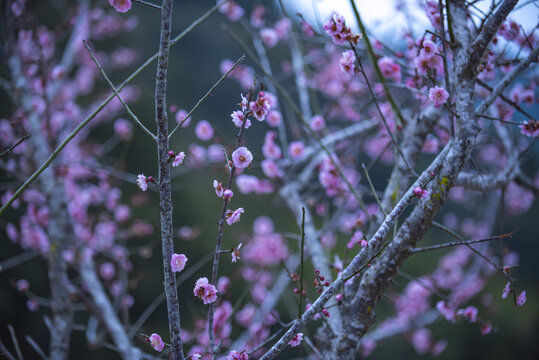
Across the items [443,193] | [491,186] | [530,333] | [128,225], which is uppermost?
[443,193]

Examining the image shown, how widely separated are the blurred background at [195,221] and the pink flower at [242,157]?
161cm

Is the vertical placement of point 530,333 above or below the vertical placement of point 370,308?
below

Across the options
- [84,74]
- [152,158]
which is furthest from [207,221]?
[84,74]

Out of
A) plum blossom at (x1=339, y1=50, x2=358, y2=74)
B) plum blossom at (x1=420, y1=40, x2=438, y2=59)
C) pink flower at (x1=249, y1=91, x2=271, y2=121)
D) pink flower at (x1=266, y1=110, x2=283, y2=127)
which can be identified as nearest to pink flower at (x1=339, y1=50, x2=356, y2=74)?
plum blossom at (x1=339, y1=50, x2=358, y2=74)

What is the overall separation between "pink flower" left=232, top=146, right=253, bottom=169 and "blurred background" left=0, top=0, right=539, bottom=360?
161 cm

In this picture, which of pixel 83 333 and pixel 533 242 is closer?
pixel 83 333

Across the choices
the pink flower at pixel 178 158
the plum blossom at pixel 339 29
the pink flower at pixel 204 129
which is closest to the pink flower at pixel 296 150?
the pink flower at pixel 204 129

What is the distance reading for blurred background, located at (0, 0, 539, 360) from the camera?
4.62 metres

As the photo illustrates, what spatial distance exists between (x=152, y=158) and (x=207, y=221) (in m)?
1.41

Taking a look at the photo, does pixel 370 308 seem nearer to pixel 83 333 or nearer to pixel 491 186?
pixel 491 186

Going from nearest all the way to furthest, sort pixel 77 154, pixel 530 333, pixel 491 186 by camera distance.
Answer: pixel 491 186, pixel 77 154, pixel 530 333

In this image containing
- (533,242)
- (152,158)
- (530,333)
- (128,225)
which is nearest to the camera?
(128,225)

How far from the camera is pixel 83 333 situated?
4668 millimetres

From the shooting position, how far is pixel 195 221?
19.7ft
